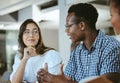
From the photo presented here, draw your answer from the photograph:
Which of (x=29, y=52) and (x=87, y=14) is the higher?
(x=87, y=14)

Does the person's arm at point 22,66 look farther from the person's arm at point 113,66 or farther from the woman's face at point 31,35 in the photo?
the person's arm at point 113,66

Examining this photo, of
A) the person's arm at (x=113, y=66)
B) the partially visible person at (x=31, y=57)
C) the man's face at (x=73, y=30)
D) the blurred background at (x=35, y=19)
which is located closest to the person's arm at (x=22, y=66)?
the partially visible person at (x=31, y=57)

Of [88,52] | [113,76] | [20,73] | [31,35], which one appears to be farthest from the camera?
[31,35]

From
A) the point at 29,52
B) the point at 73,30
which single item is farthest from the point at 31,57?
the point at 73,30

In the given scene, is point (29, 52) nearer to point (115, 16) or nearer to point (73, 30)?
point (73, 30)

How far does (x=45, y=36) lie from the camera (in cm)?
582

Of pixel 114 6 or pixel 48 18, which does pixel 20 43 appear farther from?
pixel 48 18

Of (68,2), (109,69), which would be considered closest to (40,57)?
(109,69)

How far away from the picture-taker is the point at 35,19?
5016 mm

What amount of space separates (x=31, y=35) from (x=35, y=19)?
3165 millimetres

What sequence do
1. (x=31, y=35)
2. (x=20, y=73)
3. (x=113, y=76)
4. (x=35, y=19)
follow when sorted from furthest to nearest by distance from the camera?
1. (x=35, y=19)
2. (x=31, y=35)
3. (x=20, y=73)
4. (x=113, y=76)

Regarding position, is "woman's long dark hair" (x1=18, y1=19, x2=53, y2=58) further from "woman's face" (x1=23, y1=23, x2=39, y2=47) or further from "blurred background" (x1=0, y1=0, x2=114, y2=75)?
"blurred background" (x1=0, y1=0, x2=114, y2=75)

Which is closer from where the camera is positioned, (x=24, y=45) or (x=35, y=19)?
(x=24, y=45)

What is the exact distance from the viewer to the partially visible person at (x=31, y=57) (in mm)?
1768
